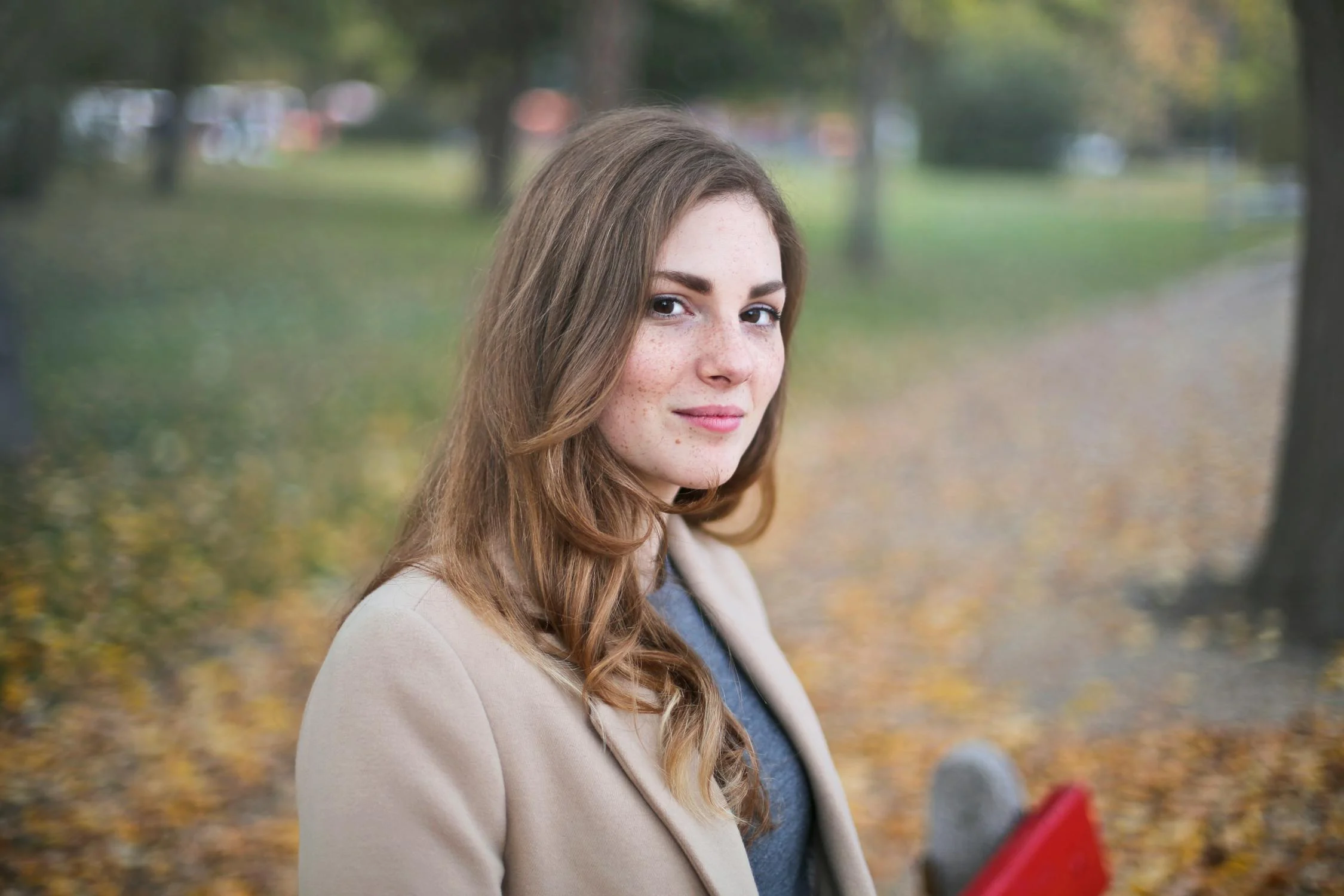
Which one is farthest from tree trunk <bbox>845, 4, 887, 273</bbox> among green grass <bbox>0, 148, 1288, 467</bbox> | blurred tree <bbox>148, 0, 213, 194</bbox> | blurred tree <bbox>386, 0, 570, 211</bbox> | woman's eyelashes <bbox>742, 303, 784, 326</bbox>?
woman's eyelashes <bbox>742, 303, 784, 326</bbox>

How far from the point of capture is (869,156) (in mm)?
16531

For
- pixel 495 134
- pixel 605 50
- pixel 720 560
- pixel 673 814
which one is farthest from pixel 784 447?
pixel 495 134

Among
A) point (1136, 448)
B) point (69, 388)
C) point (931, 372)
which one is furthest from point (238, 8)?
point (1136, 448)

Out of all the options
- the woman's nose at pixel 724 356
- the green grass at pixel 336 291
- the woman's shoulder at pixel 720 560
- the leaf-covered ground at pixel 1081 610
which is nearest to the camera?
the woman's nose at pixel 724 356

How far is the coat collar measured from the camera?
5.74ft

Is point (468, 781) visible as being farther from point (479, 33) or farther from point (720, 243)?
point (479, 33)

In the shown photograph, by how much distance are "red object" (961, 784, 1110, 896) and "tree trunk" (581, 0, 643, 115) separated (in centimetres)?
876

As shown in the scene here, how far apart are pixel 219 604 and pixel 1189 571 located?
496 centimetres

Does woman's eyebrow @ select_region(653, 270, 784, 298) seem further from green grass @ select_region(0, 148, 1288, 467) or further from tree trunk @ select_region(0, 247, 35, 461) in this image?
tree trunk @ select_region(0, 247, 35, 461)

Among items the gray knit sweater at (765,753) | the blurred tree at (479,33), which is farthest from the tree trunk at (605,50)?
the gray knit sweater at (765,753)

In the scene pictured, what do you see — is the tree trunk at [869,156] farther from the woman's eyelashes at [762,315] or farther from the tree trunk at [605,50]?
the woman's eyelashes at [762,315]

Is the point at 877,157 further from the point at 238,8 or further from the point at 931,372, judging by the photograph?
the point at 238,8

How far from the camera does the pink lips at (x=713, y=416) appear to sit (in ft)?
6.12

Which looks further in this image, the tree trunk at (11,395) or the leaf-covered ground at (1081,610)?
the tree trunk at (11,395)
